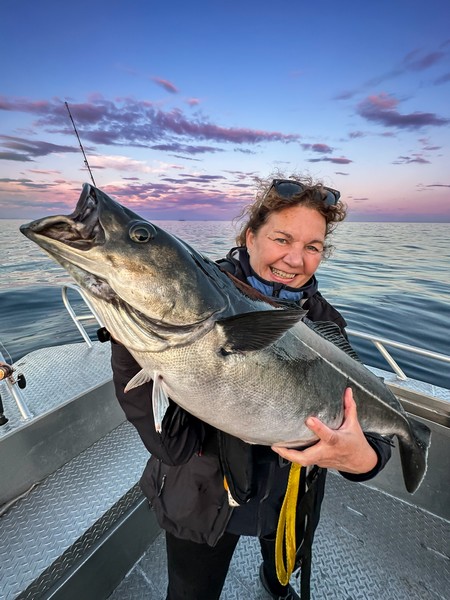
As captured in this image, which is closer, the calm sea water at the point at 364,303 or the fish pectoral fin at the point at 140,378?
the fish pectoral fin at the point at 140,378

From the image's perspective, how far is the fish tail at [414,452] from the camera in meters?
2.23

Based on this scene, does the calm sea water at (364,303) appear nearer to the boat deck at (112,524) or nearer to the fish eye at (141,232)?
the boat deck at (112,524)

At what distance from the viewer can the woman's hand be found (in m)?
1.63

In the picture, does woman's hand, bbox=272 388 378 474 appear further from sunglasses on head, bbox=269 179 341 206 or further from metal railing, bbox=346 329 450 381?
metal railing, bbox=346 329 450 381

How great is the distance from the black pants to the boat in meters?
0.91

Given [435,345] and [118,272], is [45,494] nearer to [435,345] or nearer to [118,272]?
[118,272]

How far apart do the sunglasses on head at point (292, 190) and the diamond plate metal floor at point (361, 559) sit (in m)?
3.48

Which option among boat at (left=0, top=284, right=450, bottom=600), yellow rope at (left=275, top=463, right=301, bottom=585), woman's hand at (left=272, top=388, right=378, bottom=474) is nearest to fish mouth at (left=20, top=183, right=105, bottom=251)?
woman's hand at (left=272, top=388, right=378, bottom=474)

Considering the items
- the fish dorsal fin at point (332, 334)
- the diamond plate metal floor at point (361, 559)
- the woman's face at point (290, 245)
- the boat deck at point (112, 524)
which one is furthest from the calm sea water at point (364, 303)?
the diamond plate metal floor at point (361, 559)

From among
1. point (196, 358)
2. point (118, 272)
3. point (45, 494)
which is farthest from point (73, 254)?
point (45, 494)

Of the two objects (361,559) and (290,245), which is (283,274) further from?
(361,559)

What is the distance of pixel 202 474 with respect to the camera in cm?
195

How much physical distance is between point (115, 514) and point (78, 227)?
266 cm

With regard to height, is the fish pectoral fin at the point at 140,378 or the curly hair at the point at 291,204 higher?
the curly hair at the point at 291,204
